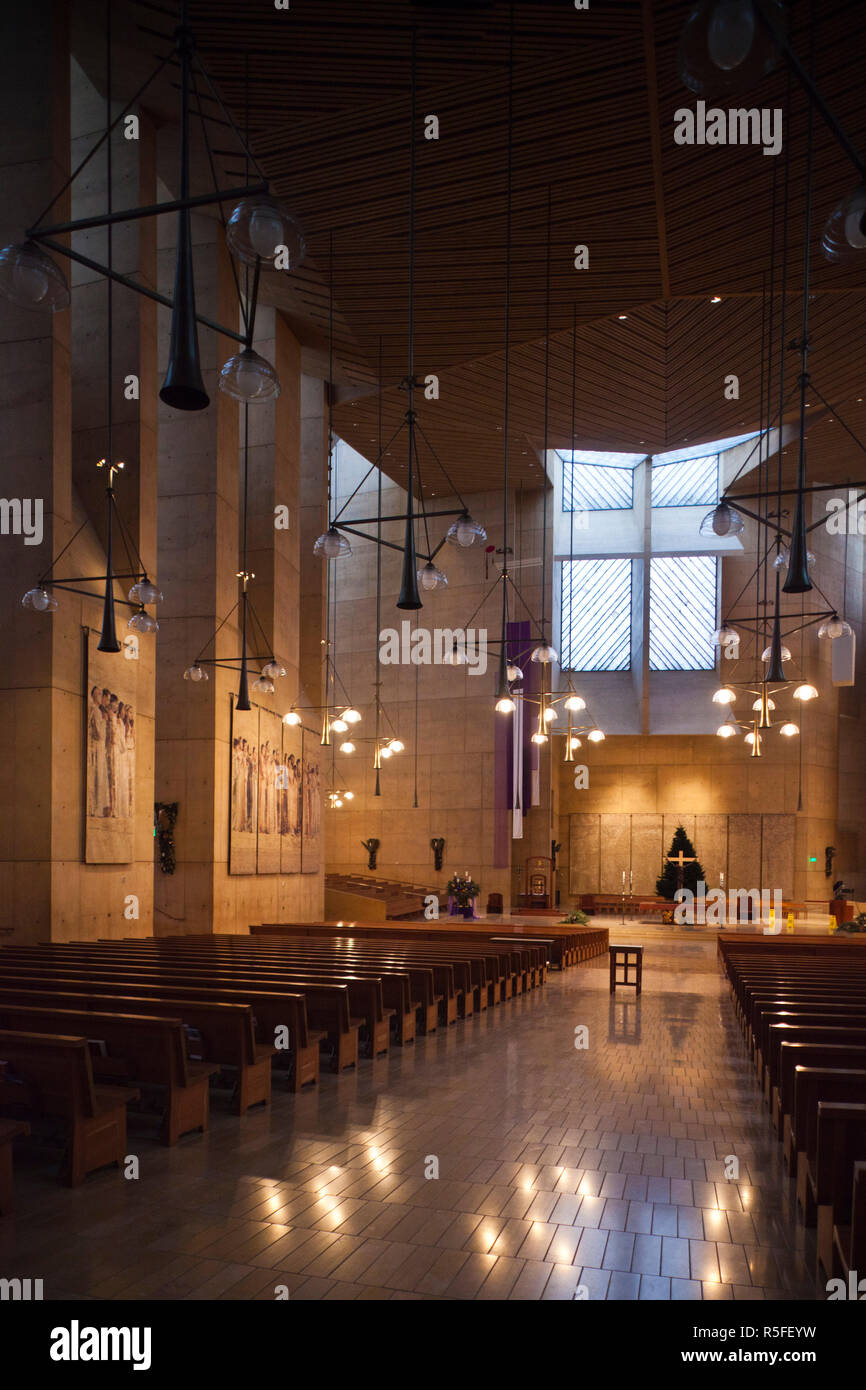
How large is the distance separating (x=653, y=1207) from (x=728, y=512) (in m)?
5.76

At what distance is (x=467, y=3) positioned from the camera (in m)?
7.45

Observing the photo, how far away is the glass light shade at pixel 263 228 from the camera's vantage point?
3625 mm

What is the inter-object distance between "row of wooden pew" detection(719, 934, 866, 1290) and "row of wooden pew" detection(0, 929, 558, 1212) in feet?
8.89

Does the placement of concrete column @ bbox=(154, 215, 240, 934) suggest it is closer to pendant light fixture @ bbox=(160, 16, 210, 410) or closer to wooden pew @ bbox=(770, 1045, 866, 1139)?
wooden pew @ bbox=(770, 1045, 866, 1139)

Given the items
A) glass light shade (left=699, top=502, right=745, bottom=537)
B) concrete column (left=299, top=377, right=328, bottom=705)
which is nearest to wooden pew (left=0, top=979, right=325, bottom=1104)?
glass light shade (left=699, top=502, right=745, bottom=537)

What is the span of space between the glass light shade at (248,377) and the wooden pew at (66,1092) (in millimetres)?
3095

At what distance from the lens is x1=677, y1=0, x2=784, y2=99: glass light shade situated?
2631 mm

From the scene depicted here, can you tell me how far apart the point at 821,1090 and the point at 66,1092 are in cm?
317

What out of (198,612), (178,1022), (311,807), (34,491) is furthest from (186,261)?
(311,807)

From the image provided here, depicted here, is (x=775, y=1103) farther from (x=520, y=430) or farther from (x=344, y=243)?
(x=520, y=430)

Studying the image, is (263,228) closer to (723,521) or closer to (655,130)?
(723,521)

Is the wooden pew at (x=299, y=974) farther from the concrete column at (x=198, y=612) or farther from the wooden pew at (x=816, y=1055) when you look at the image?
the concrete column at (x=198, y=612)

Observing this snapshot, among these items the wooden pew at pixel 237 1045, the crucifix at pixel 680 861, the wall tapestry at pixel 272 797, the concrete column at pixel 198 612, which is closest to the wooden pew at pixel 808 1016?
the wooden pew at pixel 237 1045
